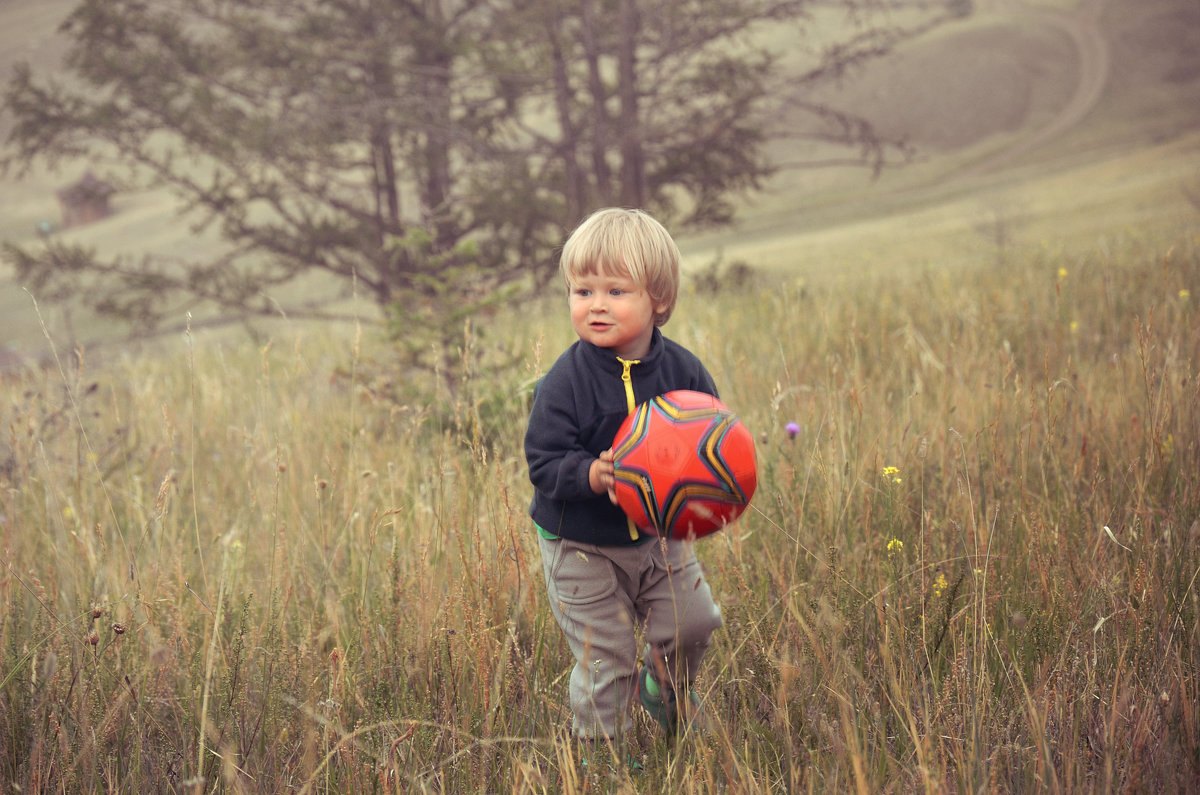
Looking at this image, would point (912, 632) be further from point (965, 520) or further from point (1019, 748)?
point (965, 520)

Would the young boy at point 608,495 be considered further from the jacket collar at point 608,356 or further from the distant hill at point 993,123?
the distant hill at point 993,123

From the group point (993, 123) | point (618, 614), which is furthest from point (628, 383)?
point (993, 123)

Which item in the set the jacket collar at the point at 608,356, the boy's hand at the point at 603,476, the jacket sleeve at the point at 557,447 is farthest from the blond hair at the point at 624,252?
the boy's hand at the point at 603,476

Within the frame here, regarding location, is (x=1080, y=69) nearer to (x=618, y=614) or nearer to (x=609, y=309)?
(x=609, y=309)

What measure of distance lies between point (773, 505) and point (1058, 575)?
849mm

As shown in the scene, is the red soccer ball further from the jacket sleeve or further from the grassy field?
the grassy field

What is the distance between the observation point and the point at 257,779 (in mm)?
1830

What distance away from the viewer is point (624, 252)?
195 cm

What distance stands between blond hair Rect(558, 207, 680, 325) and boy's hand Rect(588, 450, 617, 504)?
409mm

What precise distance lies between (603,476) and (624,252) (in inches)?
19.9

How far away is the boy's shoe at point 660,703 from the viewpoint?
80.0 inches

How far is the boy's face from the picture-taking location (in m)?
1.97

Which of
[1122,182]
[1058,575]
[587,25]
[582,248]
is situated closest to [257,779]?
[582,248]

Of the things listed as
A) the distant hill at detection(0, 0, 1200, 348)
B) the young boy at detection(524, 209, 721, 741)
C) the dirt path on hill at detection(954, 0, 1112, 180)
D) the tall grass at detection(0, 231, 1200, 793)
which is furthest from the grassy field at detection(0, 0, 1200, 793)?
the dirt path on hill at detection(954, 0, 1112, 180)
